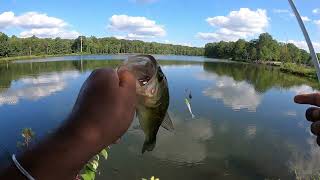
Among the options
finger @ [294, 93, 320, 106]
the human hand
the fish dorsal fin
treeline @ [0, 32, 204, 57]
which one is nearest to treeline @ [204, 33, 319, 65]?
treeline @ [0, 32, 204, 57]

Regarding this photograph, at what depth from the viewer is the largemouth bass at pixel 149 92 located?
84cm

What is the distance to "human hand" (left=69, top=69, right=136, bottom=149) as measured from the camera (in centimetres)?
71

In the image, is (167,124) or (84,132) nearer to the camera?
(84,132)

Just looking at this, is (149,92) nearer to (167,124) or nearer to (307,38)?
(167,124)

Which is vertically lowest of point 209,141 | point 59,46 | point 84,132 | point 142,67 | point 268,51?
point 209,141

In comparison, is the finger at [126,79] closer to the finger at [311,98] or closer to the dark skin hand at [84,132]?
the dark skin hand at [84,132]

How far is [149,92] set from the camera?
871mm

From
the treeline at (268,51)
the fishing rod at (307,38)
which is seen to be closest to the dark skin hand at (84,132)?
the fishing rod at (307,38)

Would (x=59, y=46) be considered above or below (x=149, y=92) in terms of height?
below

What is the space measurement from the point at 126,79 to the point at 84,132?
15cm

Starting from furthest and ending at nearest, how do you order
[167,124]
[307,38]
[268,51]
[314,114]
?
[268,51], [307,38], [314,114], [167,124]

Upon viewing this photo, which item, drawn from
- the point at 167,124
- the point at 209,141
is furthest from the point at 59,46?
the point at 167,124

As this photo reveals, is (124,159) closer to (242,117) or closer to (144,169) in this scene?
(144,169)

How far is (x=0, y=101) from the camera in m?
28.4
